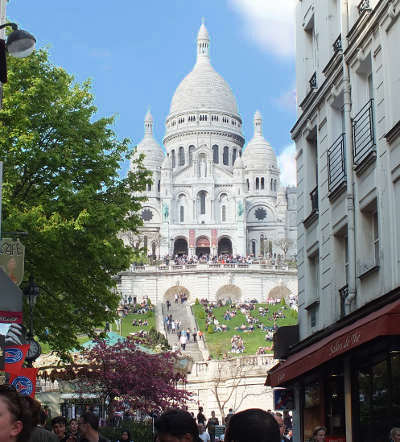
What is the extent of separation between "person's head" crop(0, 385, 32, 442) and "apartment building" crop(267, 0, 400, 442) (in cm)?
760

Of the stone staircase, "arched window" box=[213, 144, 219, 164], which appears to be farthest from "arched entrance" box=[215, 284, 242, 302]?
"arched window" box=[213, 144, 219, 164]

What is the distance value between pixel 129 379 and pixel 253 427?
108ft

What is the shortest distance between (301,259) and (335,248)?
11.0ft

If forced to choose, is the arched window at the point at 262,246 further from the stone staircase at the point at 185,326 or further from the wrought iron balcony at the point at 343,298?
the wrought iron balcony at the point at 343,298

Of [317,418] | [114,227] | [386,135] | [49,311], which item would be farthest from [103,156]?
[386,135]

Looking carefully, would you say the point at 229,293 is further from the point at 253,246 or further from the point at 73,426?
the point at 73,426

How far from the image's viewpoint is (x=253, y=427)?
446 cm

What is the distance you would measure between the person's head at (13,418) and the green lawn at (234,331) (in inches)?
2140

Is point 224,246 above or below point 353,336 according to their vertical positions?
above

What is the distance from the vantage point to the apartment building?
1416 cm

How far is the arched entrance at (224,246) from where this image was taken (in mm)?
129875

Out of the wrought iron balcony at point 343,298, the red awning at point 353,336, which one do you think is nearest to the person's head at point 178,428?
the red awning at point 353,336

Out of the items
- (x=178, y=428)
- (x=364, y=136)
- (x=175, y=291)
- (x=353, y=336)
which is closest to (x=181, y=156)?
(x=175, y=291)

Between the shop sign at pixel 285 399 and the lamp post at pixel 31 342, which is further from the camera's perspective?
the shop sign at pixel 285 399
